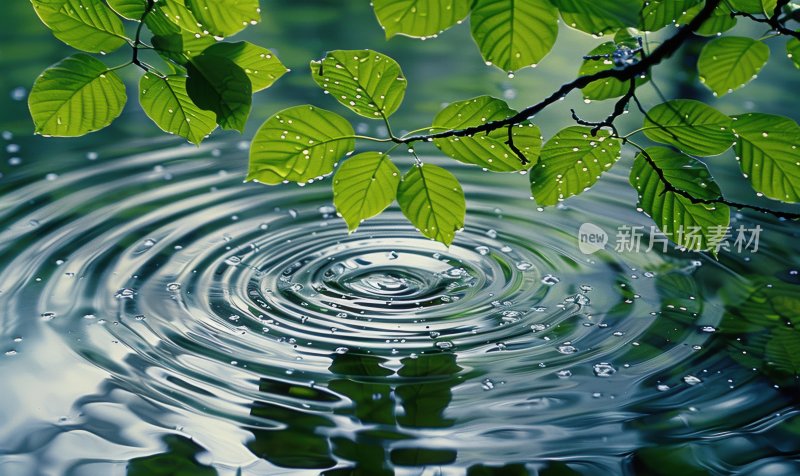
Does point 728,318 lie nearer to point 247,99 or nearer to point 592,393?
point 592,393

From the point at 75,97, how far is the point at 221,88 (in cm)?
8

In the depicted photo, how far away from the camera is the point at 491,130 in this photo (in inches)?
17.5

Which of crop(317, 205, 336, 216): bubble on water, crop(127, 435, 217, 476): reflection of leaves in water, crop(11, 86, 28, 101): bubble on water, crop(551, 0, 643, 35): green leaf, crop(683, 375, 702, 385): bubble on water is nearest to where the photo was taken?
crop(551, 0, 643, 35): green leaf

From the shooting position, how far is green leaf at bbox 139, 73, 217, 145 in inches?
18.2

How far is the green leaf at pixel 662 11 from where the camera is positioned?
453 mm

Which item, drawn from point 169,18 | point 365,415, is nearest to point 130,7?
point 169,18

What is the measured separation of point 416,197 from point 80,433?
1.35 ft

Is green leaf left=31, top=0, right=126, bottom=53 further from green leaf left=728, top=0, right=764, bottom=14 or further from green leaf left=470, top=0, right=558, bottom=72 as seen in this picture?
green leaf left=728, top=0, right=764, bottom=14

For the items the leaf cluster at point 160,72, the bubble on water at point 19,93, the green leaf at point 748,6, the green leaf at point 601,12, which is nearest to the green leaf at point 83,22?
the leaf cluster at point 160,72

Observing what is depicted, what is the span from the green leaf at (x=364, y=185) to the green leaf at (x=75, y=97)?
127 mm

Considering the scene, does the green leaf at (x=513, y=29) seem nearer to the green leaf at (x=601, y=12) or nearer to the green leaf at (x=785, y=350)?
the green leaf at (x=601, y=12)

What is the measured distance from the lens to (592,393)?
31.9 inches

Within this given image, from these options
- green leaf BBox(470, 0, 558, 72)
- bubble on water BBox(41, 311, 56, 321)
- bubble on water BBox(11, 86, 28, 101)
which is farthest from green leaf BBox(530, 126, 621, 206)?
bubble on water BBox(11, 86, 28, 101)

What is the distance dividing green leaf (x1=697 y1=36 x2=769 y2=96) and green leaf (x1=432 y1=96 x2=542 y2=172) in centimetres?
13
